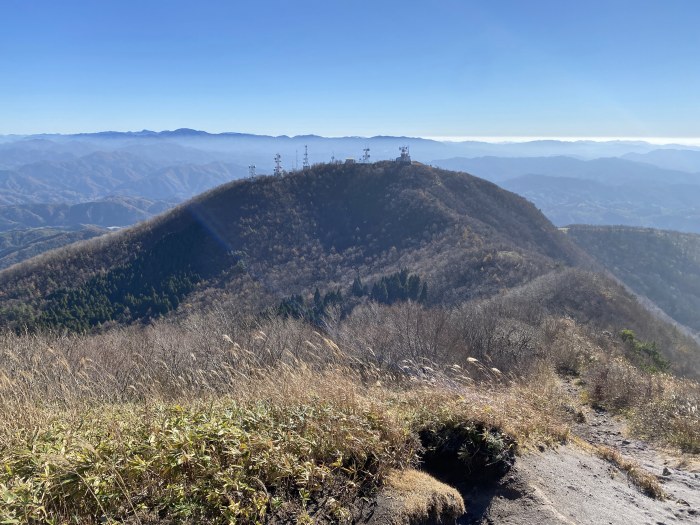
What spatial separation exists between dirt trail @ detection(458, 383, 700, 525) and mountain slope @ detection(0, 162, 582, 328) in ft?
113

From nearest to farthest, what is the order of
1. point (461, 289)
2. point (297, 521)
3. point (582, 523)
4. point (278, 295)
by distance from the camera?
point (297, 521) → point (582, 523) → point (461, 289) → point (278, 295)

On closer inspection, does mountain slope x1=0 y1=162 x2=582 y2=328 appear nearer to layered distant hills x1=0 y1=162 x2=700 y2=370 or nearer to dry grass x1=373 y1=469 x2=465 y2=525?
layered distant hills x1=0 y1=162 x2=700 y2=370

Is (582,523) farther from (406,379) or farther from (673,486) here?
(406,379)

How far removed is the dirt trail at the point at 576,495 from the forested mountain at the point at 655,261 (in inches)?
3853

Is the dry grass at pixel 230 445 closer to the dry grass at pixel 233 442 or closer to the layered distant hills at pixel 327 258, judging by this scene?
the dry grass at pixel 233 442

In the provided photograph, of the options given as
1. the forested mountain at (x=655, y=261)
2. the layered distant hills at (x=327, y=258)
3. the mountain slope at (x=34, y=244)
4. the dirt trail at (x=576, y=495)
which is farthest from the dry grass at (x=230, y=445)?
the mountain slope at (x=34, y=244)

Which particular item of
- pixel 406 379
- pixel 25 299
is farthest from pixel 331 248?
pixel 406 379

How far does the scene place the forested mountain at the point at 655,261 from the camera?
89.0 m

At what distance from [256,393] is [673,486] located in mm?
5075

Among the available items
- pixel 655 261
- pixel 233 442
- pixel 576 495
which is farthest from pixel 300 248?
pixel 655 261

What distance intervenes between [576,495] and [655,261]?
121368 mm

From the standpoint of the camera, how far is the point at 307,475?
3.12 m

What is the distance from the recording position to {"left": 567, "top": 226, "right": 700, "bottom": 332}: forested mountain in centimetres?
8900

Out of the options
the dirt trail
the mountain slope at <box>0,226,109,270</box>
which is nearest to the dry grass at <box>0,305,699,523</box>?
the dirt trail
